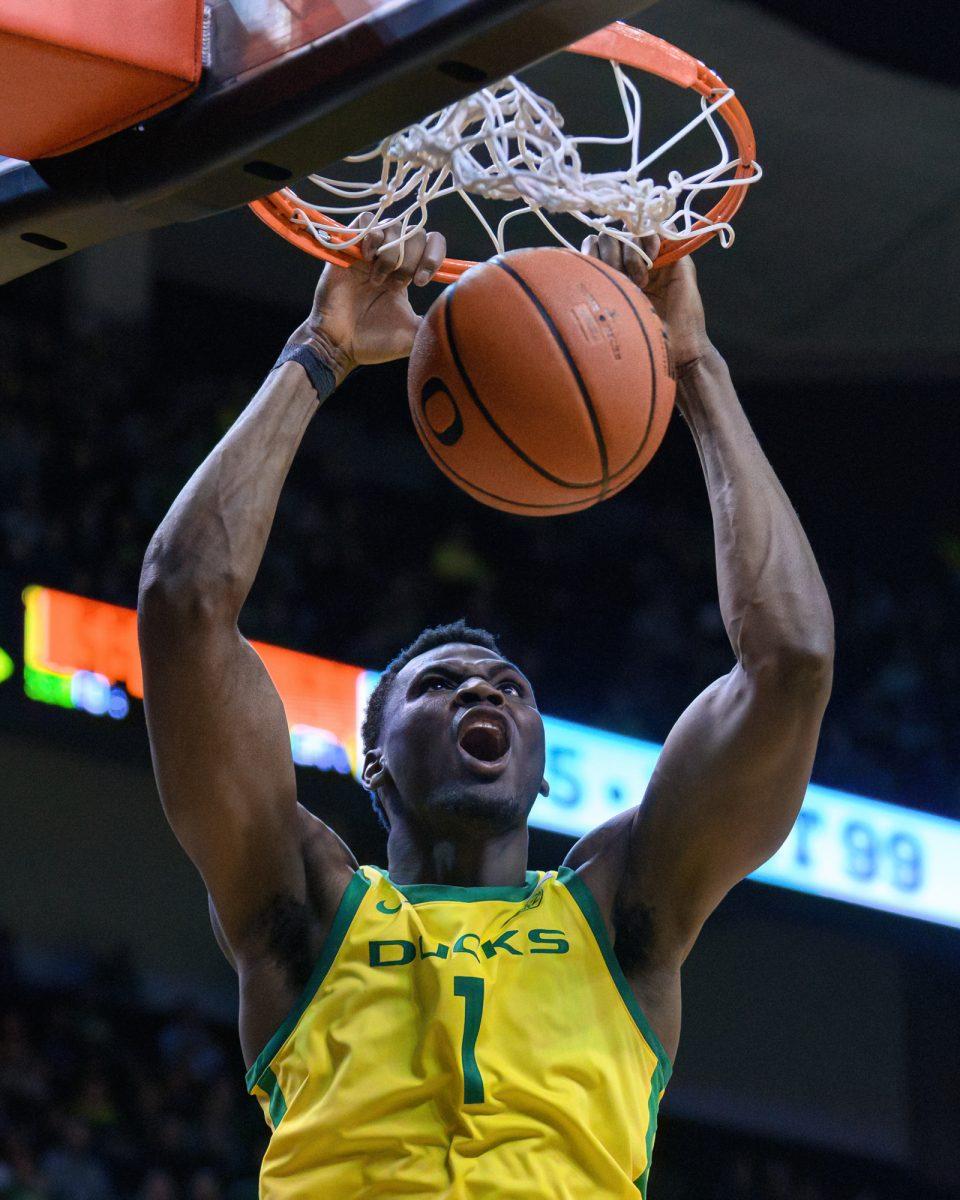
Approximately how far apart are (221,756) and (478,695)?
0.54 m

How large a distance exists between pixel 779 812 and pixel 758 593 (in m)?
0.38

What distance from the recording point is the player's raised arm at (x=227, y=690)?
3.03 m

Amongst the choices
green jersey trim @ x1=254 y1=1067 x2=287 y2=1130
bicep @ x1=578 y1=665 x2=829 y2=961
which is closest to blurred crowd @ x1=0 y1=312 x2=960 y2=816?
green jersey trim @ x1=254 y1=1067 x2=287 y2=1130

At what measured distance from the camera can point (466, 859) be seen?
3.30 metres

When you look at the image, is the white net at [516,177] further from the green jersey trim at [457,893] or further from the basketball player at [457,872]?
the green jersey trim at [457,893]

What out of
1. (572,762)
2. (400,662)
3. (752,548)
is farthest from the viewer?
(572,762)

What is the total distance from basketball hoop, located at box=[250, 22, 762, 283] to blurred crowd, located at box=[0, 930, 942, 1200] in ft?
17.6

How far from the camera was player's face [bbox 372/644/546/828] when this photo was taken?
3.27 m

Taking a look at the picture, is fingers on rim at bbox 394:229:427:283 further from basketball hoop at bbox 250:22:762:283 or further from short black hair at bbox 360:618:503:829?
short black hair at bbox 360:618:503:829

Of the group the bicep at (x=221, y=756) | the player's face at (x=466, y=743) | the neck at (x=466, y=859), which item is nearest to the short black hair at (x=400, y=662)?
the player's face at (x=466, y=743)

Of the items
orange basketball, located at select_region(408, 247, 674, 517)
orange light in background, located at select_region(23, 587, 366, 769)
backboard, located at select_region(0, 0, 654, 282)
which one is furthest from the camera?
orange light in background, located at select_region(23, 587, 366, 769)

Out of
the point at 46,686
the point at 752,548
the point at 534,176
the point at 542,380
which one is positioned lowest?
the point at 46,686

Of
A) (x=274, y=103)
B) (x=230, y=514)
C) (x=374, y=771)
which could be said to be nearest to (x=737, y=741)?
(x=374, y=771)

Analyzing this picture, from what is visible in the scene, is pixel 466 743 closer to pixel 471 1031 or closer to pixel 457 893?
pixel 457 893
